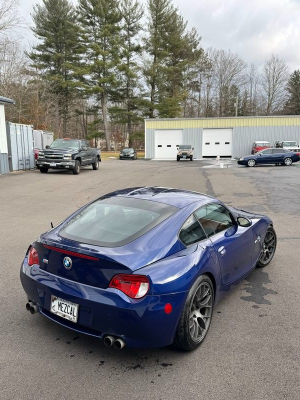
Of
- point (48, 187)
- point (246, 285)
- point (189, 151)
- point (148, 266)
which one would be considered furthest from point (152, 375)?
point (189, 151)

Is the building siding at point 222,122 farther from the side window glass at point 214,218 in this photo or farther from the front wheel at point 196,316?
the front wheel at point 196,316

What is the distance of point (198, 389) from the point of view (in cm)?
241

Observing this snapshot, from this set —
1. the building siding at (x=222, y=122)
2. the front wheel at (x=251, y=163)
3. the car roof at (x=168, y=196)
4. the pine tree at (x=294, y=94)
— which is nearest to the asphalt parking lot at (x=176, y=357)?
the car roof at (x=168, y=196)

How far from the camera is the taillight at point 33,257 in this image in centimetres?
313

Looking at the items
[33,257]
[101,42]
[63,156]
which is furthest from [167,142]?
[33,257]

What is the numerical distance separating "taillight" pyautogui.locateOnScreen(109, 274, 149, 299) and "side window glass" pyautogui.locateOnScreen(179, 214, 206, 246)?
2.20 ft

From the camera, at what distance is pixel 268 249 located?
497 cm

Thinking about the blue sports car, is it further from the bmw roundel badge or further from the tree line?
the tree line

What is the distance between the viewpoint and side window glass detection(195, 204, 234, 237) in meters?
3.48

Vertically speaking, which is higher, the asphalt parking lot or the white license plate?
the white license plate

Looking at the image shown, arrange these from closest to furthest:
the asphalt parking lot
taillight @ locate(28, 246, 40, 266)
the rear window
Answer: the asphalt parking lot, the rear window, taillight @ locate(28, 246, 40, 266)

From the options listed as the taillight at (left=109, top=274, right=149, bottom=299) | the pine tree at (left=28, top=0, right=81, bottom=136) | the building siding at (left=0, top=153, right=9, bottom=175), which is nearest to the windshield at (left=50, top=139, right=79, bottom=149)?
the building siding at (left=0, top=153, right=9, bottom=175)

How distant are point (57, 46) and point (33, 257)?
46589mm

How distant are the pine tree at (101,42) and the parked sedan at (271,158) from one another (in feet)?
79.6
